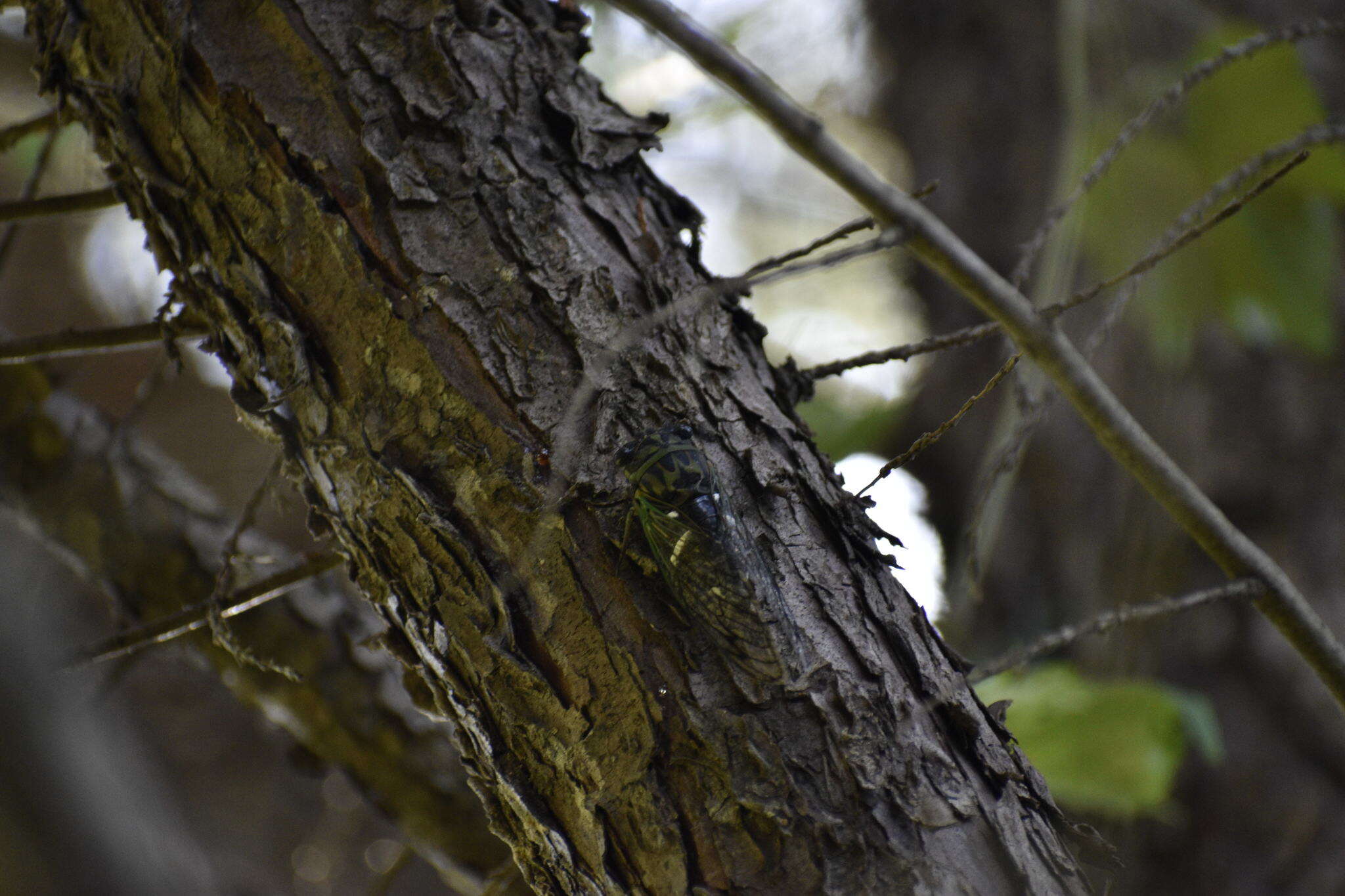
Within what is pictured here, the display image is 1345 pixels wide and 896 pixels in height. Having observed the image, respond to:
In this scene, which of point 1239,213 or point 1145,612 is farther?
point 1239,213

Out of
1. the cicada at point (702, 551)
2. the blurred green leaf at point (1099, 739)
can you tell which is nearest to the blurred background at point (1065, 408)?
the blurred green leaf at point (1099, 739)

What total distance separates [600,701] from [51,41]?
34.1 inches

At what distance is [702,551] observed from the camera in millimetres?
787

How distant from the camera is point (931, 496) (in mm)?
2752

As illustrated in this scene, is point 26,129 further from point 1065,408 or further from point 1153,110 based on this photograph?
point 1065,408

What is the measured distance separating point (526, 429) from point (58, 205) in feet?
2.38

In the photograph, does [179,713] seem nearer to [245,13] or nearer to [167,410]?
[167,410]

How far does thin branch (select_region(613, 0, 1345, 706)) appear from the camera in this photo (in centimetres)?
50

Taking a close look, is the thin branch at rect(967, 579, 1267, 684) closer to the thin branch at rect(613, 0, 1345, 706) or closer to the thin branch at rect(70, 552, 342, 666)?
the thin branch at rect(613, 0, 1345, 706)

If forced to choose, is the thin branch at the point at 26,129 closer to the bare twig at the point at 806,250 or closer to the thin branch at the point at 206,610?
the thin branch at the point at 206,610

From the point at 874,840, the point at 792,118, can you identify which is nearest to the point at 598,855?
the point at 874,840

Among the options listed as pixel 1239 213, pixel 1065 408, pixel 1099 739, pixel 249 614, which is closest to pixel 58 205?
pixel 249 614

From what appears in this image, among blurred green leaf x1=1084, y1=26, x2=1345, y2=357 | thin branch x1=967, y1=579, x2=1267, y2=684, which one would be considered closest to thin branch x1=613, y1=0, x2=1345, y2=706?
thin branch x1=967, y1=579, x2=1267, y2=684

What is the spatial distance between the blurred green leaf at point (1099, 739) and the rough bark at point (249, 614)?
94cm
